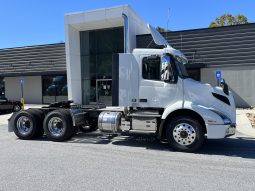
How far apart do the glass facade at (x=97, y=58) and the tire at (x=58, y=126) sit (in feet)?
52.5

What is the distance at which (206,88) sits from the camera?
855 centimetres

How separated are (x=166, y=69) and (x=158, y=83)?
561 mm

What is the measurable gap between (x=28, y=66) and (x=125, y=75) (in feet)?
78.3

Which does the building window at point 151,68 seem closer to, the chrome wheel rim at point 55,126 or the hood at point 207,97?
the hood at point 207,97

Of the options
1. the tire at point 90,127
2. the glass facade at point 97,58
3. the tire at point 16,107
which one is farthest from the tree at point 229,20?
the tire at point 90,127

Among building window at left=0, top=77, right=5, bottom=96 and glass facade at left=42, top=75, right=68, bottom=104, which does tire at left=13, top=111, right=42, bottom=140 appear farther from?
building window at left=0, top=77, right=5, bottom=96

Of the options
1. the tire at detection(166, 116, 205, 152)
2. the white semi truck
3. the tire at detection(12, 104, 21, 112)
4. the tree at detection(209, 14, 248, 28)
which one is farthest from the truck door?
the tree at detection(209, 14, 248, 28)

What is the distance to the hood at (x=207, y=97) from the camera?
8469mm

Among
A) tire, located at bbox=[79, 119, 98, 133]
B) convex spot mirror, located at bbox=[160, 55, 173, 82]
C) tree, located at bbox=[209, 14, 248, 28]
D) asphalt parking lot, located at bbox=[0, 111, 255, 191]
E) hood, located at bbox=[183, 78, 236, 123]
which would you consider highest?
tree, located at bbox=[209, 14, 248, 28]

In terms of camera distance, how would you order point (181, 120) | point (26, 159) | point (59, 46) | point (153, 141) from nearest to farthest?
point (26, 159) → point (181, 120) → point (153, 141) → point (59, 46)

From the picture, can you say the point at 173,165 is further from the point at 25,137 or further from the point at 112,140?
the point at 25,137

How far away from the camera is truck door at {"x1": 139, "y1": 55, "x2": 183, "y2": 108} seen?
8.57m

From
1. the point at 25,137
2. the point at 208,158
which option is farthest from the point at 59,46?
the point at 208,158

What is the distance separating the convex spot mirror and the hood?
0.48 meters
